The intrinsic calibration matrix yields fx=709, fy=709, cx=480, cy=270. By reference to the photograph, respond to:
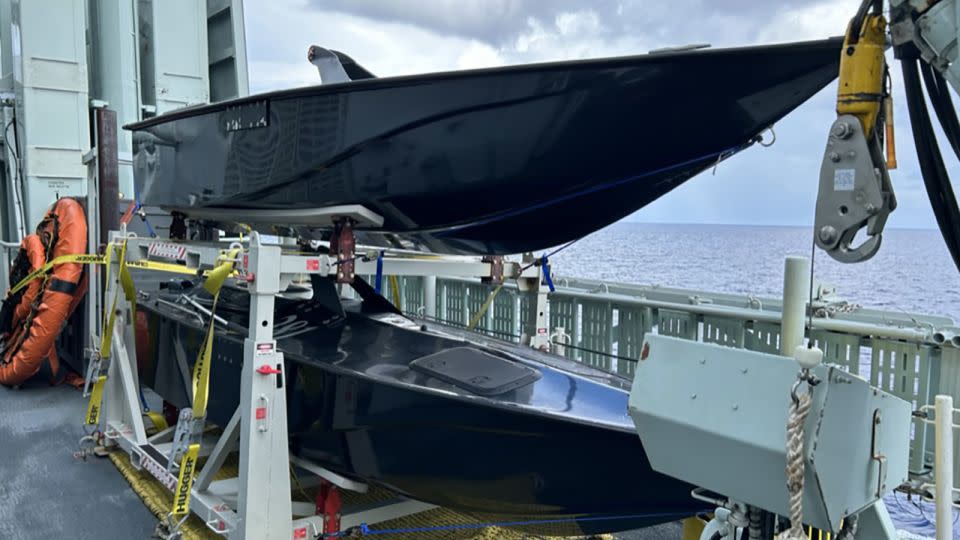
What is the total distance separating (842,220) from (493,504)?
1.56 metres

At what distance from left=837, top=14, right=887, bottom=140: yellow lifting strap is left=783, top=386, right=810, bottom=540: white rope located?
665mm

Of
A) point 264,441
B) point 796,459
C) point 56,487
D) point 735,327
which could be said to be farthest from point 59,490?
point 796,459

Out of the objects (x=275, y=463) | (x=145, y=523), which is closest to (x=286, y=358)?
(x=275, y=463)

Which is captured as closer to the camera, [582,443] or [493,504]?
[582,443]

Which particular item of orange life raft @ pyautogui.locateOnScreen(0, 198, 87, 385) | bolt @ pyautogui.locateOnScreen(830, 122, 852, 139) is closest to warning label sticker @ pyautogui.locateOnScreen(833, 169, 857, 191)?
bolt @ pyautogui.locateOnScreen(830, 122, 852, 139)

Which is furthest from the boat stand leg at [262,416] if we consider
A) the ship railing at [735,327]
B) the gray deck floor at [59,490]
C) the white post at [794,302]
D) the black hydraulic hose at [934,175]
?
the black hydraulic hose at [934,175]

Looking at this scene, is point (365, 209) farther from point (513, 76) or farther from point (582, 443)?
point (582, 443)

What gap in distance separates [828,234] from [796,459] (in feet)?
1.82

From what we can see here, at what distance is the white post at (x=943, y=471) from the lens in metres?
1.83

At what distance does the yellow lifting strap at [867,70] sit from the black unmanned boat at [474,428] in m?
1.19

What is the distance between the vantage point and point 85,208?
5.86m

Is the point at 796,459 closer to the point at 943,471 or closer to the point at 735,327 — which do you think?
the point at 943,471

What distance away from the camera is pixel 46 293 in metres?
5.49

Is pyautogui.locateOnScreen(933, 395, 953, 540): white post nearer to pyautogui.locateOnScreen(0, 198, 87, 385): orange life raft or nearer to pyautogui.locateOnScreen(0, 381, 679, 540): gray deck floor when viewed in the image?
pyautogui.locateOnScreen(0, 381, 679, 540): gray deck floor
